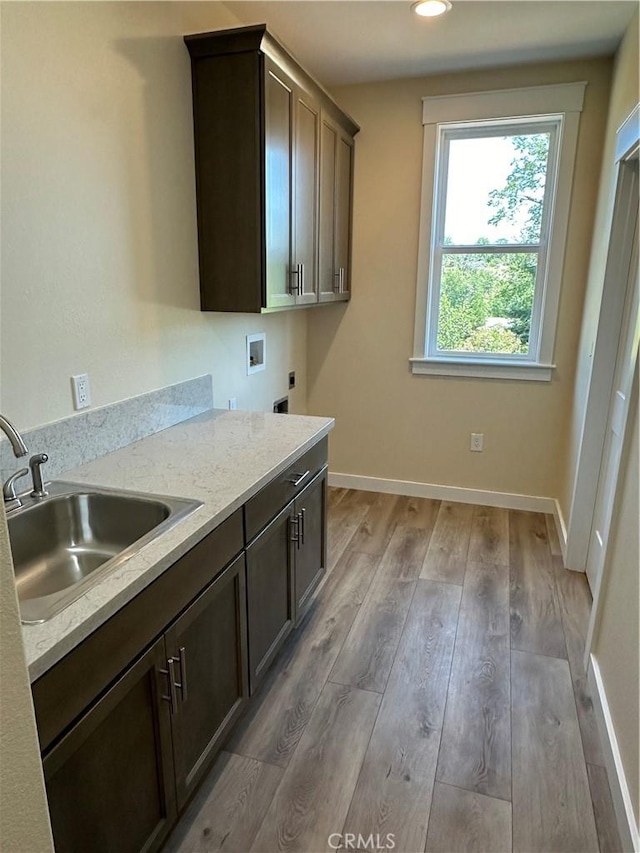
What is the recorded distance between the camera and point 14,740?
2.07ft

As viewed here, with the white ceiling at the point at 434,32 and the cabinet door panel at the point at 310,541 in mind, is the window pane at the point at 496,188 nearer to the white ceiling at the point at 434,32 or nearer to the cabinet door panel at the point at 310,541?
the white ceiling at the point at 434,32

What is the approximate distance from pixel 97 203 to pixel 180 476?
957 millimetres

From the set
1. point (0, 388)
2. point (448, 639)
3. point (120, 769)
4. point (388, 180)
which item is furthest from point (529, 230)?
point (120, 769)

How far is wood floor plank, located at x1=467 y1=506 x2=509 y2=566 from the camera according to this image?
9.75 ft

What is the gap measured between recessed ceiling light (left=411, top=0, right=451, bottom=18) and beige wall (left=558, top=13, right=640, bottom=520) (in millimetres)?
832

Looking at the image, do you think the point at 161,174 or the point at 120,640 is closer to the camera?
the point at 120,640

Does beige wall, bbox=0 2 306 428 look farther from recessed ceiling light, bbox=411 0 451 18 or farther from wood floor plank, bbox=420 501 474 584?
wood floor plank, bbox=420 501 474 584

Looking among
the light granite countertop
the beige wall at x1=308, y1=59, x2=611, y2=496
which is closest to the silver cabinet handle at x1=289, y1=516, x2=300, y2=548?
the light granite countertop

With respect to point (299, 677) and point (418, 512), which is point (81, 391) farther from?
point (418, 512)

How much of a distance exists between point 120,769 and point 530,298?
3.17 m

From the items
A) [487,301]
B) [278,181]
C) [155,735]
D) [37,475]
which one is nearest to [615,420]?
[487,301]

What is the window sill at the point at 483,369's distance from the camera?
331 centimetres

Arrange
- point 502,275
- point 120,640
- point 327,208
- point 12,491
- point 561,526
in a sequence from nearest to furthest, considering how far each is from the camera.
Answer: point 120,640 → point 12,491 → point 327,208 → point 561,526 → point 502,275

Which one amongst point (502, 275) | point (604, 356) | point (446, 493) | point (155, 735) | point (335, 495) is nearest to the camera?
point (155, 735)
